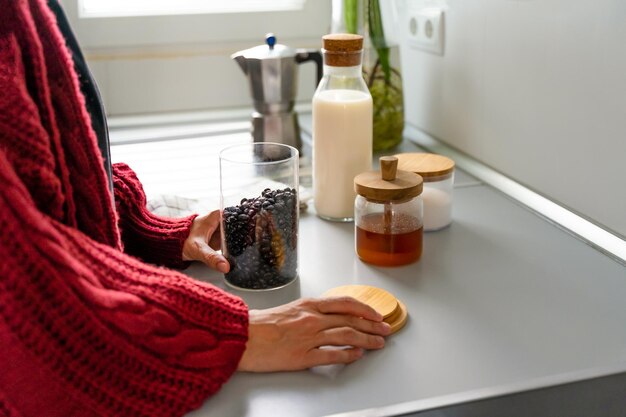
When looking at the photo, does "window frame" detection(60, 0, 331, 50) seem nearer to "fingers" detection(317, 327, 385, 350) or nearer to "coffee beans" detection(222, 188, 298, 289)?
"coffee beans" detection(222, 188, 298, 289)

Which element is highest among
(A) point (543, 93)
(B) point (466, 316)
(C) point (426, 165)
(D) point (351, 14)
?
(D) point (351, 14)

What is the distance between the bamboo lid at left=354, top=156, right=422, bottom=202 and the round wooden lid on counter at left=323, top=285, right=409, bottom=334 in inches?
5.0

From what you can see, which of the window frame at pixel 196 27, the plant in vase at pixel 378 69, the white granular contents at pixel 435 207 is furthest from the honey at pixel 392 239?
the window frame at pixel 196 27

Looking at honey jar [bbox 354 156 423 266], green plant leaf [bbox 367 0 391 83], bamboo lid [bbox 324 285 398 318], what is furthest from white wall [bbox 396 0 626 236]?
bamboo lid [bbox 324 285 398 318]

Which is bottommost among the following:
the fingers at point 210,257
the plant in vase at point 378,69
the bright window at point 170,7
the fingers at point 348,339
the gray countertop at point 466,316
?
the gray countertop at point 466,316

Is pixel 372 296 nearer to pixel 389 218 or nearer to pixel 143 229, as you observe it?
pixel 389 218

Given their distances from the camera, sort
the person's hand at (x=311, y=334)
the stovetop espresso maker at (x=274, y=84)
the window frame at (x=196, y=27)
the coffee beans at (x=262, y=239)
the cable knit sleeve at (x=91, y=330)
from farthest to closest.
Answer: the window frame at (x=196, y=27), the stovetop espresso maker at (x=274, y=84), the coffee beans at (x=262, y=239), the person's hand at (x=311, y=334), the cable knit sleeve at (x=91, y=330)

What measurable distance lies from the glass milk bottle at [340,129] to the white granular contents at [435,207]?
114 mm

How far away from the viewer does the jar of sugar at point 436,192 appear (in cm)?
112

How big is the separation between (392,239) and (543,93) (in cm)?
37

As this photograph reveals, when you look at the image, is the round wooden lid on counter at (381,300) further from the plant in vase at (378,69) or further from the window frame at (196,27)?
the window frame at (196,27)

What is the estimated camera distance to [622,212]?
1.01 m

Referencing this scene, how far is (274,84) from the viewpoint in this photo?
1431 mm

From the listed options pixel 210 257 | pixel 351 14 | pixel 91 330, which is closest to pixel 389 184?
pixel 210 257
